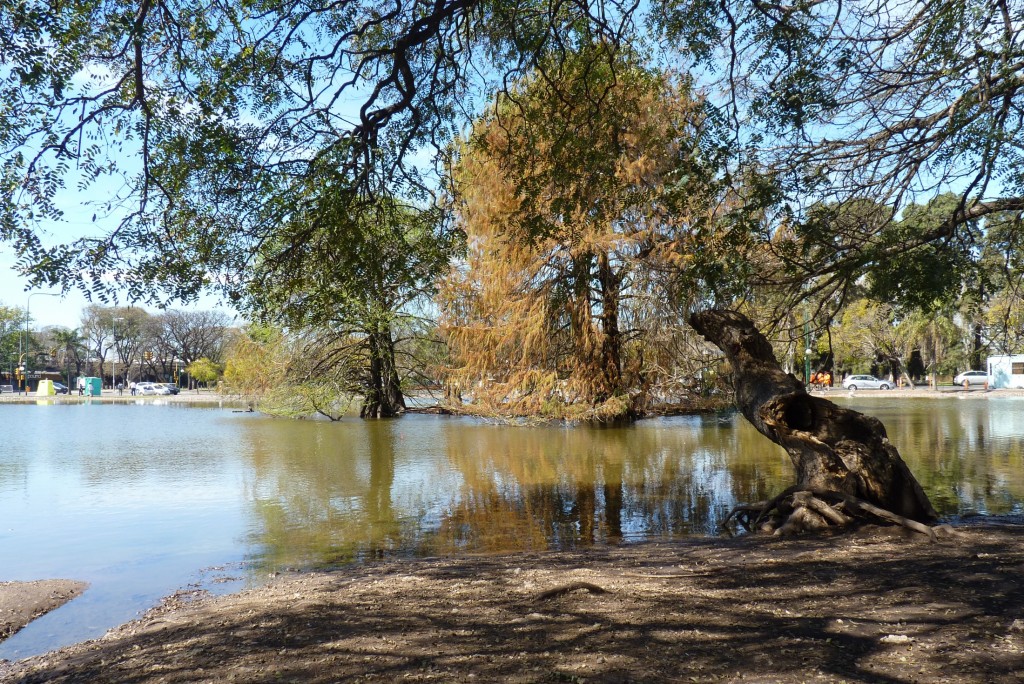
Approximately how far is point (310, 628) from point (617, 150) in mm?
6949

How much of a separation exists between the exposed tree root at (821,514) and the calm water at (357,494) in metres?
1.18

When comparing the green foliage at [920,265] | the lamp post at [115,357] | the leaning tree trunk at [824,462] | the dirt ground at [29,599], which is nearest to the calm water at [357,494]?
the dirt ground at [29,599]

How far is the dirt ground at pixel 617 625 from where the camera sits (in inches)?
169

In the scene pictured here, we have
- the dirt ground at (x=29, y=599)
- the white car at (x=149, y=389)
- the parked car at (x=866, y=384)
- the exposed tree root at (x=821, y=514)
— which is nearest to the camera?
the dirt ground at (x=29, y=599)

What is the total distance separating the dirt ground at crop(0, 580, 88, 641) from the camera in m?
7.11

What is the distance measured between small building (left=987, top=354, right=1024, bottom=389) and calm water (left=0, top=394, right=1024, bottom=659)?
29407mm

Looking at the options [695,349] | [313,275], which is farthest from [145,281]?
[695,349]

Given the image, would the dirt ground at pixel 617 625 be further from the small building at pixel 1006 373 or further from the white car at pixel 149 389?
the white car at pixel 149 389

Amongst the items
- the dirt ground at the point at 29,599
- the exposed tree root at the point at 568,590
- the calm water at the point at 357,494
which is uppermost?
the exposed tree root at the point at 568,590

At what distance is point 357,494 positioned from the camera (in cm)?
1405

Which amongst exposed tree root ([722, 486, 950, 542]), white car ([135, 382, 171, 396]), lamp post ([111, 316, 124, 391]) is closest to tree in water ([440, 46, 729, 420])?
exposed tree root ([722, 486, 950, 542])

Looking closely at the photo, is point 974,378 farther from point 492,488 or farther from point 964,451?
point 492,488

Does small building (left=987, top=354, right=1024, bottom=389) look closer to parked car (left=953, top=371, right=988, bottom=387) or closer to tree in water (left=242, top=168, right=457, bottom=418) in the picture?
parked car (left=953, top=371, right=988, bottom=387)

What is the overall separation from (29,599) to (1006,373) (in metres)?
58.3
